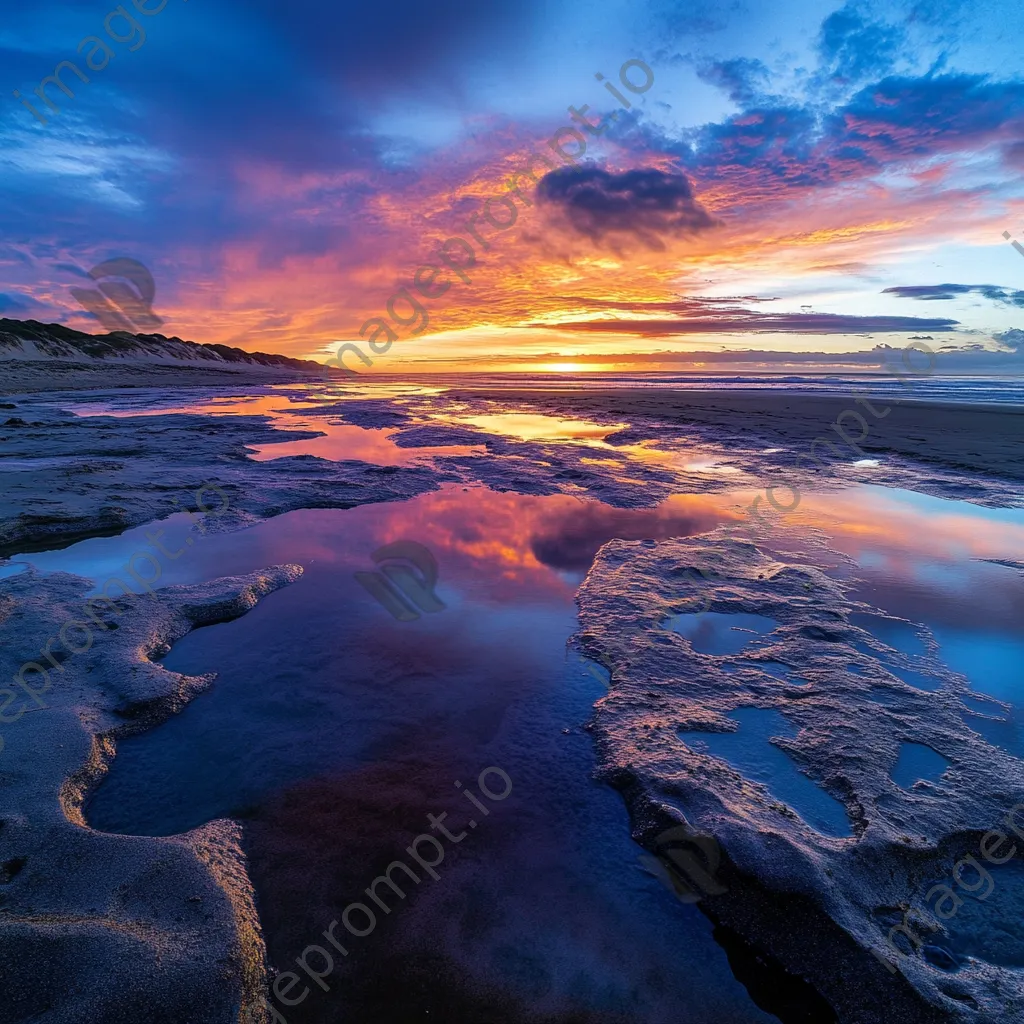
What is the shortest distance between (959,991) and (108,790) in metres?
4.38

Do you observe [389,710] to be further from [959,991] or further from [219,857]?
[959,991]

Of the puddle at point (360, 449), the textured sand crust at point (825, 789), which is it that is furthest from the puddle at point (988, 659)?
the puddle at point (360, 449)

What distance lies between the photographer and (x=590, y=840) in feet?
9.78

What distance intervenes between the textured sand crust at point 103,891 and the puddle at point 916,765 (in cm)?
369

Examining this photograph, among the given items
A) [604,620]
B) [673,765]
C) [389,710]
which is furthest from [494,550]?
[673,765]

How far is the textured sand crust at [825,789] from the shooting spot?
231 cm

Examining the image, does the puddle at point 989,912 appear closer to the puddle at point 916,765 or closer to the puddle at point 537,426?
the puddle at point 916,765

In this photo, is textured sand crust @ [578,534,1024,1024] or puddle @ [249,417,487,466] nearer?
textured sand crust @ [578,534,1024,1024]

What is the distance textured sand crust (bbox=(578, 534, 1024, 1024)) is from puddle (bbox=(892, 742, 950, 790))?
2.2 inches

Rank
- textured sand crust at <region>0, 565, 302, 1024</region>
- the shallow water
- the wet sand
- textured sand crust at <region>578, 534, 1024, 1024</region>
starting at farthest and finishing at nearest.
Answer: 1. the wet sand
2. the shallow water
3. textured sand crust at <region>578, 534, 1024, 1024</region>
4. textured sand crust at <region>0, 565, 302, 1024</region>

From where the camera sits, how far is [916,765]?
3486 millimetres

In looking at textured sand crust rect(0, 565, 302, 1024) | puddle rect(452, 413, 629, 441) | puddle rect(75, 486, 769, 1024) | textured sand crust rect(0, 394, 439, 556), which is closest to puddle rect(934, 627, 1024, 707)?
puddle rect(75, 486, 769, 1024)

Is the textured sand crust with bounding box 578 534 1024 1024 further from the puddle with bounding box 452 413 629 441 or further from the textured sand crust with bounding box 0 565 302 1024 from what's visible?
the puddle with bounding box 452 413 629 441

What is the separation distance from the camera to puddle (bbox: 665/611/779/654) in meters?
4.97
